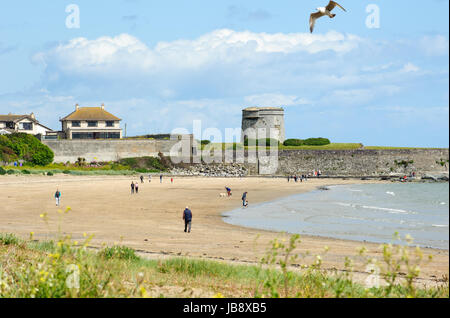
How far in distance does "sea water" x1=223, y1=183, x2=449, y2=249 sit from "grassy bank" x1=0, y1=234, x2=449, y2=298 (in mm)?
11813

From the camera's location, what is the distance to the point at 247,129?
99.8 m

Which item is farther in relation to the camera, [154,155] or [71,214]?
[154,155]

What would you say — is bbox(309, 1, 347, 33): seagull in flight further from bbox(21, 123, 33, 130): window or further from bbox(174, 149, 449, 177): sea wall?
bbox(21, 123, 33, 130): window

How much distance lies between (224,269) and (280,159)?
7897 cm

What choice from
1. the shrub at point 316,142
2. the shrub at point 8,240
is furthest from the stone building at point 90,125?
the shrub at point 8,240

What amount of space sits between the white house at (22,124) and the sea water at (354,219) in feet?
197

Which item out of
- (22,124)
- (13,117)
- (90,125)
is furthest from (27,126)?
(90,125)

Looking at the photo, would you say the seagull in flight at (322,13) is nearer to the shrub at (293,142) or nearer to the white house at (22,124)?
the white house at (22,124)

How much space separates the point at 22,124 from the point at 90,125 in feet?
36.9

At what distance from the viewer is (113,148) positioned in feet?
276
